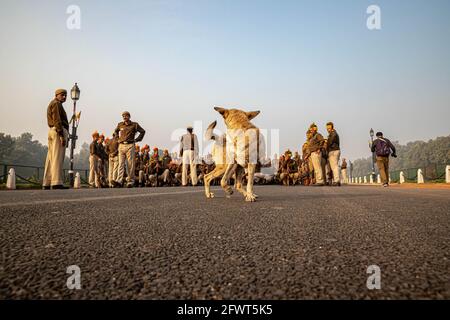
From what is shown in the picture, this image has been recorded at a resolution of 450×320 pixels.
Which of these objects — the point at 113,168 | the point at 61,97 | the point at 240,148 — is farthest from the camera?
the point at 113,168

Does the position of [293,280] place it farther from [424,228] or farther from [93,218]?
[93,218]

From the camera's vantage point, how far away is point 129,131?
12.1 metres

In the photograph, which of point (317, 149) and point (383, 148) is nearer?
point (317, 149)

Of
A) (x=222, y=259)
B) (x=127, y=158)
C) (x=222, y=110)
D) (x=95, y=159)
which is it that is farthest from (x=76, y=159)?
(x=222, y=259)

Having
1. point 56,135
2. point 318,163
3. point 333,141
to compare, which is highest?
point 333,141

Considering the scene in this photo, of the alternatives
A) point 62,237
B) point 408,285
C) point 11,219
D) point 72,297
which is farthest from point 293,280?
point 11,219

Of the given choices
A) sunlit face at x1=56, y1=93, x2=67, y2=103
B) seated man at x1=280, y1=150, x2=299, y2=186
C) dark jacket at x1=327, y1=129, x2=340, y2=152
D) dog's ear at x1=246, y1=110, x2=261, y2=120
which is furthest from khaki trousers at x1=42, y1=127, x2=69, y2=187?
seated man at x1=280, y1=150, x2=299, y2=186

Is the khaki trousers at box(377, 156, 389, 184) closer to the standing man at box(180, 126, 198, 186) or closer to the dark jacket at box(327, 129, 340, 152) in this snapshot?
the dark jacket at box(327, 129, 340, 152)

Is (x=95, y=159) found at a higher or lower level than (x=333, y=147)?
lower

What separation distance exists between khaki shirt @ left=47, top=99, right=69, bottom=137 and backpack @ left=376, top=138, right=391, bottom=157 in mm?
12796

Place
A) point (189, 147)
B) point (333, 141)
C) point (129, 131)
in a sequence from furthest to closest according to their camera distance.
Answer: point (189, 147) < point (333, 141) < point (129, 131)

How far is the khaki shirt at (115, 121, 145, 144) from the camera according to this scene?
1214 cm

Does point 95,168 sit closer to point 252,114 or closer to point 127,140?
point 127,140

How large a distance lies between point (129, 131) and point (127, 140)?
38cm
